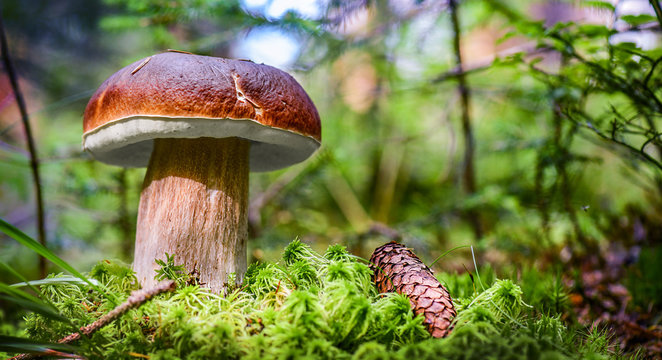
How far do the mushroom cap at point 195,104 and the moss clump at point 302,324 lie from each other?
46 cm

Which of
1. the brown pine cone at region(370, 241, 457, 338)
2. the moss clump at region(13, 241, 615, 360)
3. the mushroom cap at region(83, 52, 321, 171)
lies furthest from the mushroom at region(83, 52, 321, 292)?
the brown pine cone at region(370, 241, 457, 338)

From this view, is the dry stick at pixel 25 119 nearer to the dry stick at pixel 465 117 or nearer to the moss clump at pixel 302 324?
the moss clump at pixel 302 324

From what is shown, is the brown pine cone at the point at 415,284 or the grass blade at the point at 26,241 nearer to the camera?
the grass blade at the point at 26,241

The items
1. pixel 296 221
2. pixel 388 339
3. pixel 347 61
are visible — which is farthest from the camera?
pixel 347 61

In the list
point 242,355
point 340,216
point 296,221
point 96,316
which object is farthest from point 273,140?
point 340,216

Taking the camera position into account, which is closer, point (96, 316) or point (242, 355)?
point (242, 355)

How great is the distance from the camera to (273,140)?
1217 millimetres

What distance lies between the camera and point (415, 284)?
1.11 m

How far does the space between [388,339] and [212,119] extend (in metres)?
0.82

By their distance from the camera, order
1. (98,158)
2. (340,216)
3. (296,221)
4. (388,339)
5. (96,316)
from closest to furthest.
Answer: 1. (388,339)
2. (96,316)
3. (98,158)
4. (296,221)
5. (340,216)

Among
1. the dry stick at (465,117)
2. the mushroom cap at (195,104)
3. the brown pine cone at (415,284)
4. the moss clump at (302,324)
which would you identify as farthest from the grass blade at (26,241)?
the dry stick at (465,117)

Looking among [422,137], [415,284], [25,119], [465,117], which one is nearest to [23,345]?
[415,284]

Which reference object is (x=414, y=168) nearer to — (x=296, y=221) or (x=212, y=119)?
(x=296, y=221)

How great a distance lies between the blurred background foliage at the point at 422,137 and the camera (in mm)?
1666
